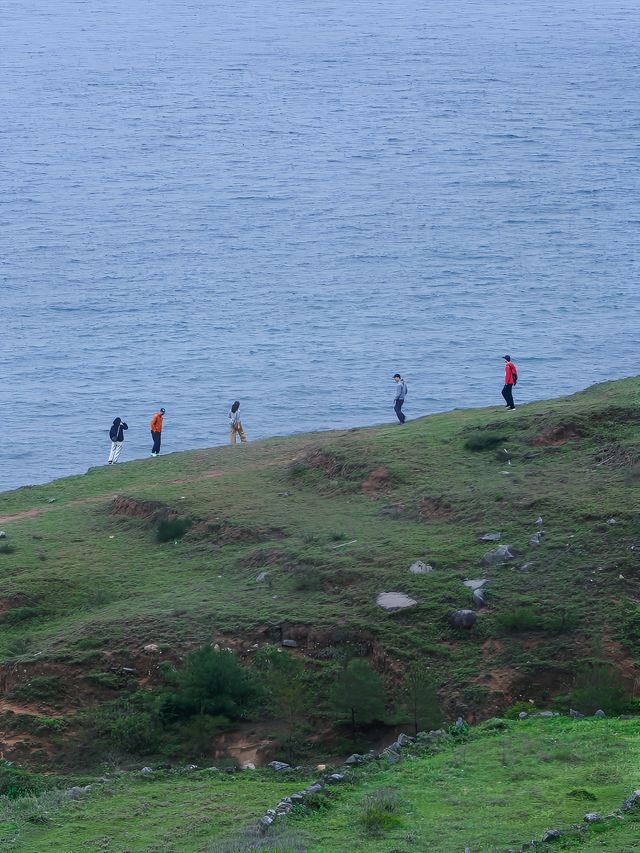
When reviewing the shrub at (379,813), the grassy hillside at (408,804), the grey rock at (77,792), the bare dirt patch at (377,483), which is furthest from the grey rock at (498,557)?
the grey rock at (77,792)

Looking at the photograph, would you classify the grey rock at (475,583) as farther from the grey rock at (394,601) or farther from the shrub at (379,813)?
the shrub at (379,813)

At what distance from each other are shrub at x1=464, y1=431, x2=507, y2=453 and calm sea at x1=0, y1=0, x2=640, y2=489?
106 feet

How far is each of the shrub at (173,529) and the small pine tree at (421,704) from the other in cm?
818

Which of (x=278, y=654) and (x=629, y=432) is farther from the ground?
(x=629, y=432)

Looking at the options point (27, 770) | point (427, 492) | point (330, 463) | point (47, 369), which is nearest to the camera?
point (27, 770)

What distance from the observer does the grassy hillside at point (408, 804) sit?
1220cm

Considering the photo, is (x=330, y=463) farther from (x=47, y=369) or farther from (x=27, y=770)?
(x=47, y=369)

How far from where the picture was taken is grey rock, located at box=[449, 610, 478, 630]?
61.3 feet

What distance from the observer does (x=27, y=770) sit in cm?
1681

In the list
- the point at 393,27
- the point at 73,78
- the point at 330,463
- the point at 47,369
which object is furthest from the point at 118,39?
the point at 330,463

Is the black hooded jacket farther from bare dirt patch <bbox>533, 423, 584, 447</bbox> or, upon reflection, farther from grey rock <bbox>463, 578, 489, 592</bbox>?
grey rock <bbox>463, 578, 489, 592</bbox>

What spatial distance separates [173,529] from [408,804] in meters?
12.1

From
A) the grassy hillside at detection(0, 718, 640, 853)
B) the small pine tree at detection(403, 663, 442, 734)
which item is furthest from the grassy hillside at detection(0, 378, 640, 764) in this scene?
the grassy hillside at detection(0, 718, 640, 853)

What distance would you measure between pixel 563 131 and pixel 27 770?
10781 centimetres
